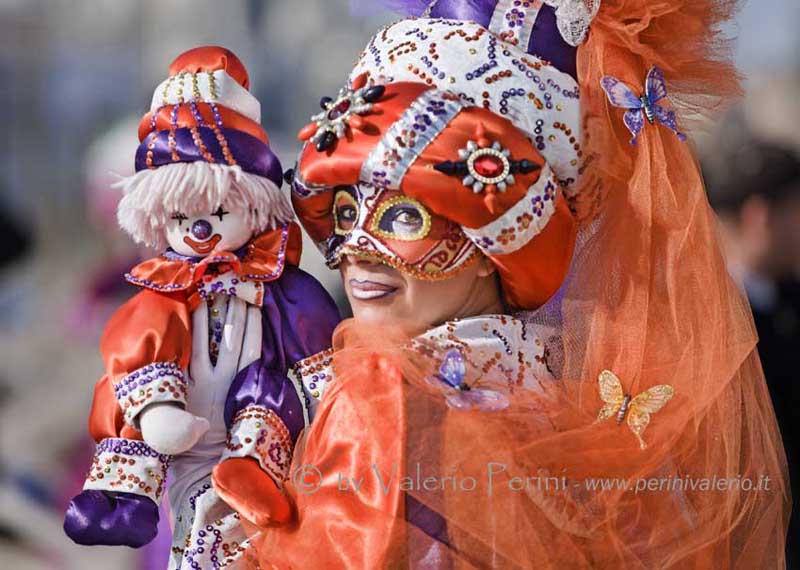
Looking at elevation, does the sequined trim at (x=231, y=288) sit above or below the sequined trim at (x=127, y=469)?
above

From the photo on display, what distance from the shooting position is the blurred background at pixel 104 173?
2.68 metres

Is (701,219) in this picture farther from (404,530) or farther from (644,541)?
(404,530)

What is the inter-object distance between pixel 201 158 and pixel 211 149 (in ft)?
0.07

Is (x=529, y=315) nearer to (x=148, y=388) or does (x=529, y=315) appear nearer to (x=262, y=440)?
(x=262, y=440)

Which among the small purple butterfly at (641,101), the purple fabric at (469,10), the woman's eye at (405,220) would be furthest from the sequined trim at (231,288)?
the small purple butterfly at (641,101)

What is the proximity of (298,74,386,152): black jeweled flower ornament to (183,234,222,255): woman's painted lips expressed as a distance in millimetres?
209

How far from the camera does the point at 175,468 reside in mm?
1880

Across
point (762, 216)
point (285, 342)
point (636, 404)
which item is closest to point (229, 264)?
point (285, 342)

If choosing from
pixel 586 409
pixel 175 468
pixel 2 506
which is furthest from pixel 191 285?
pixel 2 506

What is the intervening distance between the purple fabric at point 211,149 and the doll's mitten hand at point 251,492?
460 mm

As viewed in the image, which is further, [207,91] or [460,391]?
[207,91]

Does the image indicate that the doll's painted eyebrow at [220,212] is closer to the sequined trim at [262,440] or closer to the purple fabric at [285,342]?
→ the purple fabric at [285,342]

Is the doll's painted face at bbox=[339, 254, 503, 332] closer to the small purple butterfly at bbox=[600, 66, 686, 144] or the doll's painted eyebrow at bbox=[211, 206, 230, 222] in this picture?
the doll's painted eyebrow at bbox=[211, 206, 230, 222]

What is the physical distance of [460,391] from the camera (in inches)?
68.0
